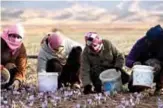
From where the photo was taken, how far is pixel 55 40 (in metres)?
9.89

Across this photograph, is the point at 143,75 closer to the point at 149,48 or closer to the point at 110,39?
the point at 149,48

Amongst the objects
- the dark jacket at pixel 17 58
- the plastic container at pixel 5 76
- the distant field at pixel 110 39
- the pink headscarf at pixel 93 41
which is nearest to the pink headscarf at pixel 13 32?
the dark jacket at pixel 17 58

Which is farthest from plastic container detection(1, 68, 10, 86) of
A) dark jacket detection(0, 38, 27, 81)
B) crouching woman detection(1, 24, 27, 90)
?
dark jacket detection(0, 38, 27, 81)

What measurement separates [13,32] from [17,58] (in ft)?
2.00

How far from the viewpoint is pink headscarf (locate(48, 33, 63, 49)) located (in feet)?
32.4

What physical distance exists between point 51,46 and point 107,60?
997mm

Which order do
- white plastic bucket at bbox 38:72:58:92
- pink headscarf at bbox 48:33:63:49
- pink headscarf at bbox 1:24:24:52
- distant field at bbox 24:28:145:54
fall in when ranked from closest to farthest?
pink headscarf at bbox 1:24:24:52 < white plastic bucket at bbox 38:72:58:92 < pink headscarf at bbox 48:33:63:49 < distant field at bbox 24:28:145:54

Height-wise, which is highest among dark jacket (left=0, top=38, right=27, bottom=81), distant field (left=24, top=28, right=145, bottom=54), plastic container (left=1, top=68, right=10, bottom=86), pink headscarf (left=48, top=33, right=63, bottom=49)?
pink headscarf (left=48, top=33, right=63, bottom=49)

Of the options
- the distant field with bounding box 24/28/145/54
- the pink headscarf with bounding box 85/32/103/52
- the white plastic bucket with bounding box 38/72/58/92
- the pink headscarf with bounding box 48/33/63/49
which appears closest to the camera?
the pink headscarf with bounding box 85/32/103/52

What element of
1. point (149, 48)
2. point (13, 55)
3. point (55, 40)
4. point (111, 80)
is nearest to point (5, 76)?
point (13, 55)

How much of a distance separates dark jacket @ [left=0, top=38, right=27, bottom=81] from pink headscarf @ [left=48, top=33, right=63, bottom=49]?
1.58ft

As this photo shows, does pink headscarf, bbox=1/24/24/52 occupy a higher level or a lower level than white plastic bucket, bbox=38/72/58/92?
higher

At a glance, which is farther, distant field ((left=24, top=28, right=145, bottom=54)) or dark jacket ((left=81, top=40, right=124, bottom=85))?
distant field ((left=24, top=28, right=145, bottom=54))

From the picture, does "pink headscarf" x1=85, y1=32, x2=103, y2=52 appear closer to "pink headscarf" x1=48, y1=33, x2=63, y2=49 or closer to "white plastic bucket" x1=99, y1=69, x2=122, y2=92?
"white plastic bucket" x1=99, y1=69, x2=122, y2=92
